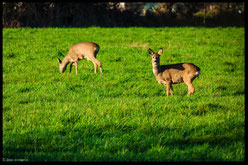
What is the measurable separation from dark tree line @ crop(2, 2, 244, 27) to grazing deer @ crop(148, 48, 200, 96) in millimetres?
20815

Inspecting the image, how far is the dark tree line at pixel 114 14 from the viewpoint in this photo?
26891 mm

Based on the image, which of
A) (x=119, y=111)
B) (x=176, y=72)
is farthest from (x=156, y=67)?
(x=119, y=111)

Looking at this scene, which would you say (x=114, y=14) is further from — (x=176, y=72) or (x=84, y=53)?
(x=176, y=72)

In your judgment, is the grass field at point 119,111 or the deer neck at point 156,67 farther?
the deer neck at point 156,67

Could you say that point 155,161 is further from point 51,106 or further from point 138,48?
point 138,48

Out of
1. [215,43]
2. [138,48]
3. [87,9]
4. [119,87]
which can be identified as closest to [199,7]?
[87,9]

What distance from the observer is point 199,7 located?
37156mm

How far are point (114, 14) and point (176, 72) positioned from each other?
25539mm

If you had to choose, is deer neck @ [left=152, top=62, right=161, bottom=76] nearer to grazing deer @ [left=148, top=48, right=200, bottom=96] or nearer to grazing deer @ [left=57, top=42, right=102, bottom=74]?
grazing deer @ [left=148, top=48, right=200, bottom=96]

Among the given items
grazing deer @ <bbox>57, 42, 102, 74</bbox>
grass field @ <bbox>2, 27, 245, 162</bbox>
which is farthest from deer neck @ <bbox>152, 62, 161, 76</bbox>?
grazing deer @ <bbox>57, 42, 102, 74</bbox>

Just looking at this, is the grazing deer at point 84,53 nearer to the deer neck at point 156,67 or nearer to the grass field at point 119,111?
the grass field at point 119,111

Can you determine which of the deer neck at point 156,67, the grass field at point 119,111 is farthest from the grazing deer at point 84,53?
the deer neck at point 156,67

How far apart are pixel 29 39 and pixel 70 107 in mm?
11731

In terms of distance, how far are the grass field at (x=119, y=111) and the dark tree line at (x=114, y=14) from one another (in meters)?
13.9
